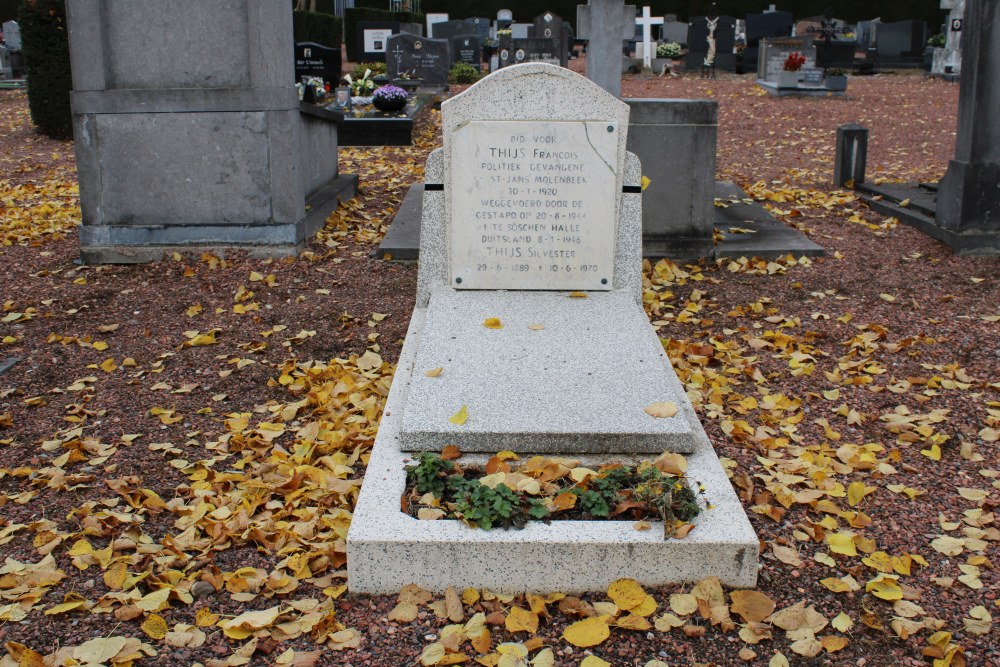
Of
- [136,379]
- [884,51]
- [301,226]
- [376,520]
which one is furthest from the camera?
[884,51]

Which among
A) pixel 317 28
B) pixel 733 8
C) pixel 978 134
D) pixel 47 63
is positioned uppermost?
pixel 733 8

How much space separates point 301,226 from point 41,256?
1.87 meters

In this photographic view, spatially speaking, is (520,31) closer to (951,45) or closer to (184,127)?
(951,45)

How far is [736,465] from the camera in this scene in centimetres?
346

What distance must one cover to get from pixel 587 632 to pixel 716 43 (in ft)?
77.6

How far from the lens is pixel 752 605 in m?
2.58

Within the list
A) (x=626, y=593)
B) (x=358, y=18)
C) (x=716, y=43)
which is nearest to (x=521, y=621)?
(x=626, y=593)

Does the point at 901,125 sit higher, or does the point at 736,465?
the point at 901,125

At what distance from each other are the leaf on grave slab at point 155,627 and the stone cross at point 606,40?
5.80 m

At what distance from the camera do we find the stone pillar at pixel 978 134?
6301 millimetres

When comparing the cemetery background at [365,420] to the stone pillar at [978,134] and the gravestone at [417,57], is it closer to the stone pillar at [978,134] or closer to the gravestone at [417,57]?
the stone pillar at [978,134]

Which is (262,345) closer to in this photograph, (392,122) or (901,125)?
(392,122)

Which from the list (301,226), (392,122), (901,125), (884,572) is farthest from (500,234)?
(901,125)

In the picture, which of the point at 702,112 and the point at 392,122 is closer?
the point at 702,112
